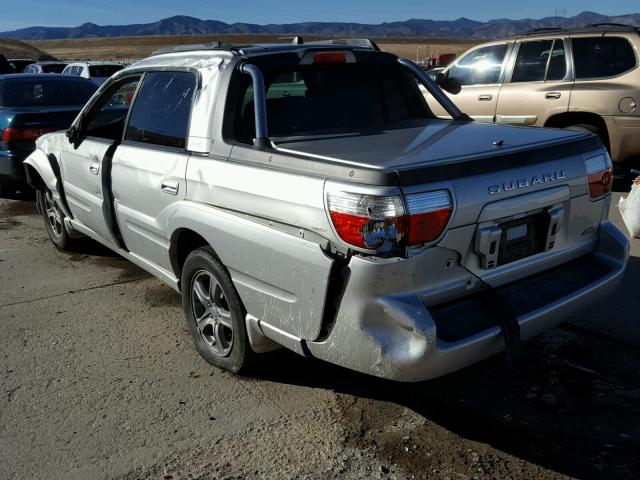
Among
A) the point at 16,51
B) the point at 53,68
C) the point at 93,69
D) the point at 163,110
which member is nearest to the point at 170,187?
the point at 163,110

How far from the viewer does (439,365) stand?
2.67 meters

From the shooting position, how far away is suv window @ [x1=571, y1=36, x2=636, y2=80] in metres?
7.80

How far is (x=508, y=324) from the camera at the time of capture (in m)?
2.83

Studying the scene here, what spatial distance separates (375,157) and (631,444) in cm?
180

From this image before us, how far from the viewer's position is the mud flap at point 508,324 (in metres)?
2.82

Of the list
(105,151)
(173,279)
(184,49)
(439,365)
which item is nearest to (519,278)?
(439,365)

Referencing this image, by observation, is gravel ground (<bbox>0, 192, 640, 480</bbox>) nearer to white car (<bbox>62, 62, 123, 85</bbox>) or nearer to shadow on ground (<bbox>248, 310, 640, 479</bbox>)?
shadow on ground (<bbox>248, 310, 640, 479</bbox>)

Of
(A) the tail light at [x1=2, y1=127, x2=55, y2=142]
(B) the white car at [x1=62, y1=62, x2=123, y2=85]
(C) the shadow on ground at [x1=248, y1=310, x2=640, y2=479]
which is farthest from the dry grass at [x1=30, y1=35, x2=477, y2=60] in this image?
(C) the shadow on ground at [x1=248, y1=310, x2=640, y2=479]

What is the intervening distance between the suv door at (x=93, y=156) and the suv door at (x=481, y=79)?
16.0 ft

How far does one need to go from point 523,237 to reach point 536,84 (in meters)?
6.02

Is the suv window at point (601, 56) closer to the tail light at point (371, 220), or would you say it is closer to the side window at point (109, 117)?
the side window at point (109, 117)

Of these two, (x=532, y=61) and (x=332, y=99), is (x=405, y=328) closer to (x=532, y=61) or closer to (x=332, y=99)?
(x=332, y=99)

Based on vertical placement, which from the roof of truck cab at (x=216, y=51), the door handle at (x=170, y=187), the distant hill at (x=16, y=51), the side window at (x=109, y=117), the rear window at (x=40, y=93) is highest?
the roof of truck cab at (x=216, y=51)

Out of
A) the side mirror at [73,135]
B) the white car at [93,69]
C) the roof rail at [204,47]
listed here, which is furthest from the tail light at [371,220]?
the white car at [93,69]
